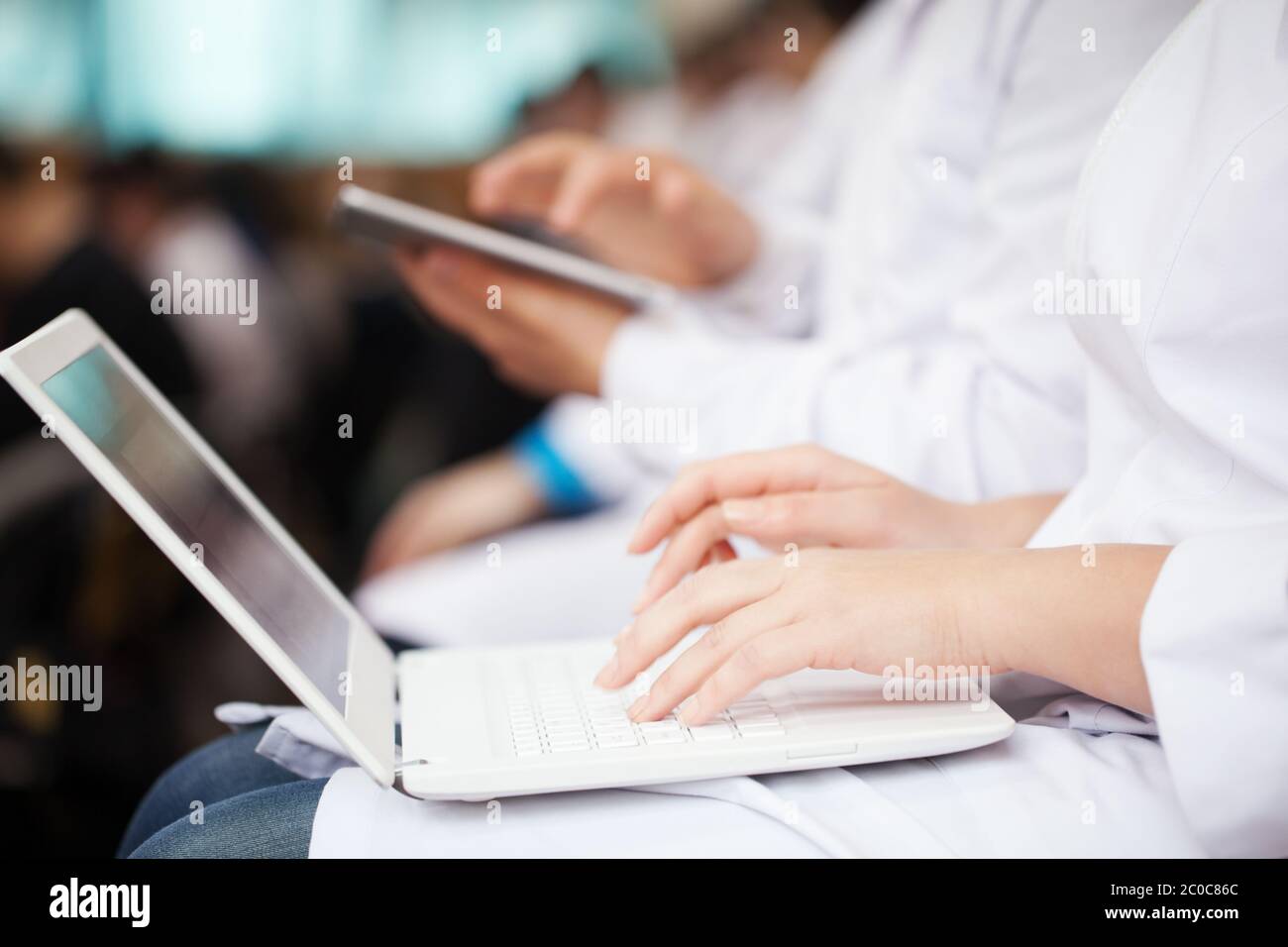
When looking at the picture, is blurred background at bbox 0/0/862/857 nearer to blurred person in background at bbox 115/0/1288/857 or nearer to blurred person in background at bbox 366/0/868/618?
blurred person in background at bbox 366/0/868/618

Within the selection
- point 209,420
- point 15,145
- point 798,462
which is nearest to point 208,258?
point 209,420

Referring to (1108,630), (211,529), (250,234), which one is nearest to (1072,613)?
(1108,630)

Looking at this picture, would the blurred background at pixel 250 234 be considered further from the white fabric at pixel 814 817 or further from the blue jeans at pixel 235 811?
the white fabric at pixel 814 817

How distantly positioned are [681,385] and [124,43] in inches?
156

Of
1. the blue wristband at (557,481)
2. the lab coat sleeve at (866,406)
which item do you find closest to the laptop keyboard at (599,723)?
the lab coat sleeve at (866,406)

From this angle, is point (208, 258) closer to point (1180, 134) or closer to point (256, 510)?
point (256, 510)

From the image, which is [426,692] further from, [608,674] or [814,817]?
[814,817]

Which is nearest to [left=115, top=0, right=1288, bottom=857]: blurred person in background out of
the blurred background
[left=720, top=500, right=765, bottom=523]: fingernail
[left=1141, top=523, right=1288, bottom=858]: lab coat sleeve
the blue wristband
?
[left=1141, top=523, right=1288, bottom=858]: lab coat sleeve

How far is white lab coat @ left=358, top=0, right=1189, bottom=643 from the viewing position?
1.06m

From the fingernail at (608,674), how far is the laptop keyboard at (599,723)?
0.02 metres

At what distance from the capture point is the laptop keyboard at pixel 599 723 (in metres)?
0.69

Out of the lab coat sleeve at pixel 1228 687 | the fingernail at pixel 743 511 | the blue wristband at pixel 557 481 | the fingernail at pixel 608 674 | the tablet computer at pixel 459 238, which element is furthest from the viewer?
the blue wristband at pixel 557 481

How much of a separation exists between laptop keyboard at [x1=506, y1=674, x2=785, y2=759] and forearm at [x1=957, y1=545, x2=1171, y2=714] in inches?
5.5
